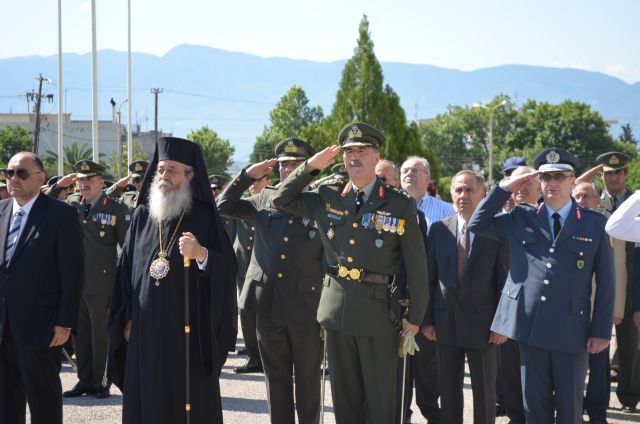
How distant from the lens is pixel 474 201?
6516 millimetres

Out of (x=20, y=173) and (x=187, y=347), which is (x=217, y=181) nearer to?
(x=20, y=173)

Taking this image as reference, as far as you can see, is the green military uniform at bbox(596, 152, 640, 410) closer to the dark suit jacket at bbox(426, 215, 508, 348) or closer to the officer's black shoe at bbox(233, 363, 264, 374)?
the dark suit jacket at bbox(426, 215, 508, 348)

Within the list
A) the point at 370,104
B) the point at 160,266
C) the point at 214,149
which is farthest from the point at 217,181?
the point at 214,149

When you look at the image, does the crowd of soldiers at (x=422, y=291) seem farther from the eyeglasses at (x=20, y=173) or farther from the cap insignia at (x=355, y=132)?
the eyeglasses at (x=20, y=173)

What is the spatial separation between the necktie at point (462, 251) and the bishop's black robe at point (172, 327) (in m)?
1.92

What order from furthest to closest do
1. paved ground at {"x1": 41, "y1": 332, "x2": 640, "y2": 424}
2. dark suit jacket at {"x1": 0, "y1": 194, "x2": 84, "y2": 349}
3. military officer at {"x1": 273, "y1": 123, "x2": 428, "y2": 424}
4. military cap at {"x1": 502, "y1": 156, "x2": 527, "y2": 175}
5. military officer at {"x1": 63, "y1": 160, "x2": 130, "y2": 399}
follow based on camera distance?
1. military cap at {"x1": 502, "y1": 156, "x2": 527, "y2": 175}
2. military officer at {"x1": 63, "y1": 160, "x2": 130, "y2": 399}
3. paved ground at {"x1": 41, "y1": 332, "x2": 640, "y2": 424}
4. dark suit jacket at {"x1": 0, "y1": 194, "x2": 84, "y2": 349}
5. military officer at {"x1": 273, "y1": 123, "x2": 428, "y2": 424}

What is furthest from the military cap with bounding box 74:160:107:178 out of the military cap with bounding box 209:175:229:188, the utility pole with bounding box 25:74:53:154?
the utility pole with bounding box 25:74:53:154

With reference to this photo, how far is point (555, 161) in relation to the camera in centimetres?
563

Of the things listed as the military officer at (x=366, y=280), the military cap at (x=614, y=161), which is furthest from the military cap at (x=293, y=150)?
the military cap at (x=614, y=161)

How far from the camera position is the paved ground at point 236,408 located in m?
7.31

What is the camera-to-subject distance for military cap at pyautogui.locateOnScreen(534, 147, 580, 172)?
5594mm

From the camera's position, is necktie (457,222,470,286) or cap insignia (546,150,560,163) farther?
necktie (457,222,470,286)

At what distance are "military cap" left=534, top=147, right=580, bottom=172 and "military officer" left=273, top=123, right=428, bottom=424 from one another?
3.22ft

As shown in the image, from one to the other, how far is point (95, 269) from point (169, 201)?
11.5 feet
